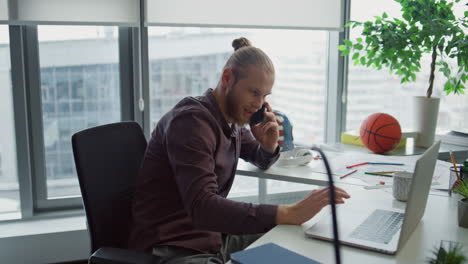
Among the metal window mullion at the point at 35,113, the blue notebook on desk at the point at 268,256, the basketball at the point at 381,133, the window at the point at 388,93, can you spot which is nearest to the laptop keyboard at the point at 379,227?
the blue notebook on desk at the point at 268,256

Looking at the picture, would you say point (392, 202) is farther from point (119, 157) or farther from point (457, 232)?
point (119, 157)

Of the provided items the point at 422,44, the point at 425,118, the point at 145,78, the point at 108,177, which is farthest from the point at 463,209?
the point at 145,78

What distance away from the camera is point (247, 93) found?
1.70 m

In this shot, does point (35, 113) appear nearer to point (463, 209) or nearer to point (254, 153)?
point (254, 153)

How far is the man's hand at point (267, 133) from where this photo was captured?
2.03 meters

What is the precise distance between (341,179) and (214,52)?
4.43 ft

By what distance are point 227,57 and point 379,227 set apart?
1.88m

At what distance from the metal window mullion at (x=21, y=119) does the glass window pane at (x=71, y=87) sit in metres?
0.11

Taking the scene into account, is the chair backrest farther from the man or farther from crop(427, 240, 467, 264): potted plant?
crop(427, 240, 467, 264): potted plant

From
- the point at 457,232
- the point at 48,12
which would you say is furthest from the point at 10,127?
the point at 457,232

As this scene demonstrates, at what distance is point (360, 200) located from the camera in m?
1.72

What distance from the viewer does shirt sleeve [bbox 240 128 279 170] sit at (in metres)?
2.08

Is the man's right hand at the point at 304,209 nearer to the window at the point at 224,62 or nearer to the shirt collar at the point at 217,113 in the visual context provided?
the shirt collar at the point at 217,113

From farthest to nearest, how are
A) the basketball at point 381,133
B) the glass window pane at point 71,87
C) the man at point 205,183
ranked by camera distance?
the glass window pane at point 71,87 < the basketball at point 381,133 < the man at point 205,183
